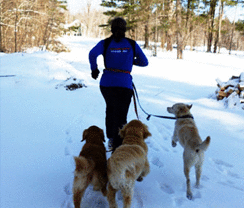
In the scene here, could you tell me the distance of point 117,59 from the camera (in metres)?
3.06

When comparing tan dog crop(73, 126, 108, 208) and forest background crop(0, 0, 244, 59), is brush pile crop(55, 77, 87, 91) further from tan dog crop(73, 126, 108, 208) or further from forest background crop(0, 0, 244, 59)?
forest background crop(0, 0, 244, 59)

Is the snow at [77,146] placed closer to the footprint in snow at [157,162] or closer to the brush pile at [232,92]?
the footprint in snow at [157,162]

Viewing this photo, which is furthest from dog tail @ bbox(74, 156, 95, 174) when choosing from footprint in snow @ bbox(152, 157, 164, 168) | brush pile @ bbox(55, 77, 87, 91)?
brush pile @ bbox(55, 77, 87, 91)

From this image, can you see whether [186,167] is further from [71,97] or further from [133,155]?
[71,97]

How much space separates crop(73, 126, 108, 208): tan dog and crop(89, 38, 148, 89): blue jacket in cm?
99

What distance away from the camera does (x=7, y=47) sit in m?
21.0

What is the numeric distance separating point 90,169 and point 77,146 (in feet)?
6.07

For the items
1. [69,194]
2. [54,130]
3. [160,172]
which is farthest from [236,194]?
[54,130]

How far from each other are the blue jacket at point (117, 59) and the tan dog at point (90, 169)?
39.2 inches

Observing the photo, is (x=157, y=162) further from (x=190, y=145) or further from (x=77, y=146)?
(x=77, y=146)

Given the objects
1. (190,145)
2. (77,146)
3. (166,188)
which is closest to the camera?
(190,145)

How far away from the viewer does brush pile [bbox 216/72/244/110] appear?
626 centimetres

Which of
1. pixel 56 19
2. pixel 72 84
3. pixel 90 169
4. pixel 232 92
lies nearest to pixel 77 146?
pixel 90 169

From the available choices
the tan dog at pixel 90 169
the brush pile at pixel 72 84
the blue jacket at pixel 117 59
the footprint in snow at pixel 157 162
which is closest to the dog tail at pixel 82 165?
the tan dog at pixel 90 169
